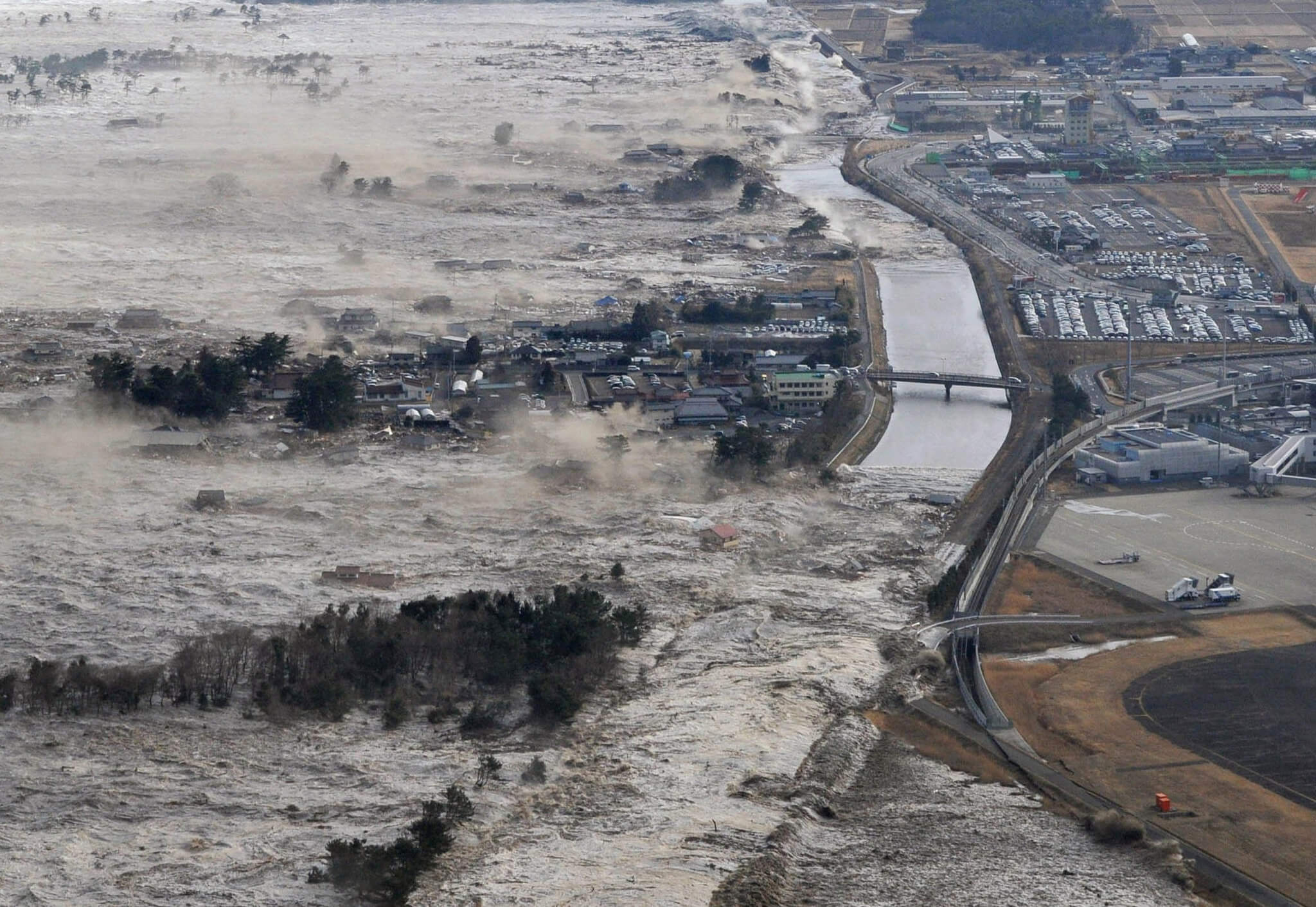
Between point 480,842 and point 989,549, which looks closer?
point 480,842

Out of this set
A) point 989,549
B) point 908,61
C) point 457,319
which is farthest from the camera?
Answer: point 908,61

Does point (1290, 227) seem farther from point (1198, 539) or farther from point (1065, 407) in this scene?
point (1198, 539)

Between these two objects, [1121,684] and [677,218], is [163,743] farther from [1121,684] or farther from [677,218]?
[677,218]

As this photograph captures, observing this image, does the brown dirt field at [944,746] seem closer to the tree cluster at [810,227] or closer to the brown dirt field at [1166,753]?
the brown dirt field at [1166,753]

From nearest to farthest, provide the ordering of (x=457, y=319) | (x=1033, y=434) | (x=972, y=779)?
(x=972, y=779), (x=1033, y=434), (x=457, y=319)

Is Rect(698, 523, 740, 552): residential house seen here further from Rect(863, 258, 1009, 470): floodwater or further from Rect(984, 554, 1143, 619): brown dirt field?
Rect(863, 258, 1009, 470): floodwater

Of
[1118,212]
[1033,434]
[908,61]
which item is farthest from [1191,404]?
[908,61]

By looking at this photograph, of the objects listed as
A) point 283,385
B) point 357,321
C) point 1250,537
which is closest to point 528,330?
point 357,321

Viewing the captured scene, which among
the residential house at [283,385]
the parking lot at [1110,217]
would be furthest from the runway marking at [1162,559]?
the parking lot at [1110,217]
